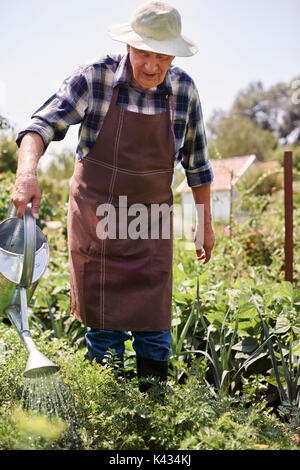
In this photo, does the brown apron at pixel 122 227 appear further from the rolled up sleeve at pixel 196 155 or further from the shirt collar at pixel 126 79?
the rolled up sleeve at pixel 196 155

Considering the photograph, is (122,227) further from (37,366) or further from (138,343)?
(37,366)

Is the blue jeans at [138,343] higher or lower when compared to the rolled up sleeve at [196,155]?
lower

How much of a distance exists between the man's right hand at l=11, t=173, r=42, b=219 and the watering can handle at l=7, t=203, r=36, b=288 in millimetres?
16

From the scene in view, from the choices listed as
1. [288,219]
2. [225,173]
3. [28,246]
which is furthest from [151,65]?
[225,173]

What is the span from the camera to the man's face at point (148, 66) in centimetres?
165

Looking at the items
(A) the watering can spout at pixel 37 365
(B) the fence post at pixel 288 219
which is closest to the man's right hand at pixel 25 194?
(A) the watering can spout at pixel 37 365

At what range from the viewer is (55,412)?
4.27 ft

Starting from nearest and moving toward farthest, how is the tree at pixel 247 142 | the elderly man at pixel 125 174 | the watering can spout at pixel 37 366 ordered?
the watering can spout at pixel 37 366 → the elderly man at pixel 125 174 → the tree at pixel 247 142

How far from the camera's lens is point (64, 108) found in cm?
169

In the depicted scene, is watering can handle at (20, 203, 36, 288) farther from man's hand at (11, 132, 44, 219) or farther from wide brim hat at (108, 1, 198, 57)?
wide brim hat at (108, 1, 198, 57)

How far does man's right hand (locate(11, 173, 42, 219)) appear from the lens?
4.47 ft

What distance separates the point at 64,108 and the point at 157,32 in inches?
16.1

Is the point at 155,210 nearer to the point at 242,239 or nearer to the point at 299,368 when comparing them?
the point at 299,368

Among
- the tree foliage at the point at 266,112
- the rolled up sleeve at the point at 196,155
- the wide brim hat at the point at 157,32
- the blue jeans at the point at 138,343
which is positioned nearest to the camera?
the wide brim hat at the point at 157,32
